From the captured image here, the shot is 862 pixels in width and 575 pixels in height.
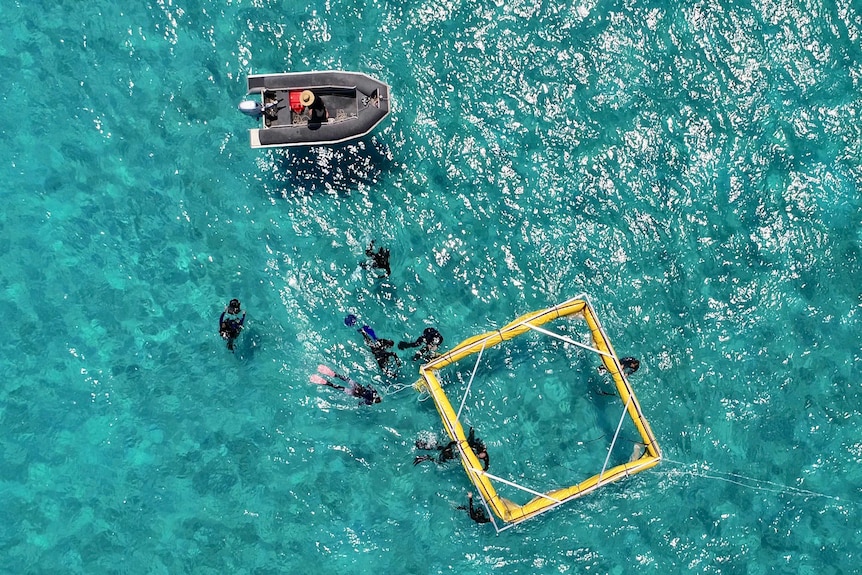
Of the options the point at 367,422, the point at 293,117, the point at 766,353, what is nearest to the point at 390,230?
the point at 293,117

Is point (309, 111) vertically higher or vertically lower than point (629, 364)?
higher

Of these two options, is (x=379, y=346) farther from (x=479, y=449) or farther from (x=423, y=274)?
(x=479, y=449)

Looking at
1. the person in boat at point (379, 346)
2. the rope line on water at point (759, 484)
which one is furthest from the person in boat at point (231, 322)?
the rope line on water at point (759, 484)

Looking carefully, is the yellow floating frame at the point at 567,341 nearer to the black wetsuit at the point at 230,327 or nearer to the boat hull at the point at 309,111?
the black wetsuit at the point at 230,327

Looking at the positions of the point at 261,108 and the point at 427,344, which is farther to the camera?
the point at 427,344

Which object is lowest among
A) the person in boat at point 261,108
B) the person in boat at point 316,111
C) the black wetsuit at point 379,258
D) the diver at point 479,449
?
the diver at point 479,449

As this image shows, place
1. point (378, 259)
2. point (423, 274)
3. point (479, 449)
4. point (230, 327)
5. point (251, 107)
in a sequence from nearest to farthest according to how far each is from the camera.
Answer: point (251, 107) < point (479, 449) < point (378, 259) < point (230, 327) < point (423, 274)

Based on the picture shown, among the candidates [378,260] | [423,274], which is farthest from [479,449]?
[378,260]

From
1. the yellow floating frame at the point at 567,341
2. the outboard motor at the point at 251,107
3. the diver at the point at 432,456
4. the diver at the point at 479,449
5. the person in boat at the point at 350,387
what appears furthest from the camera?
the person in boat at the point at 350,387
